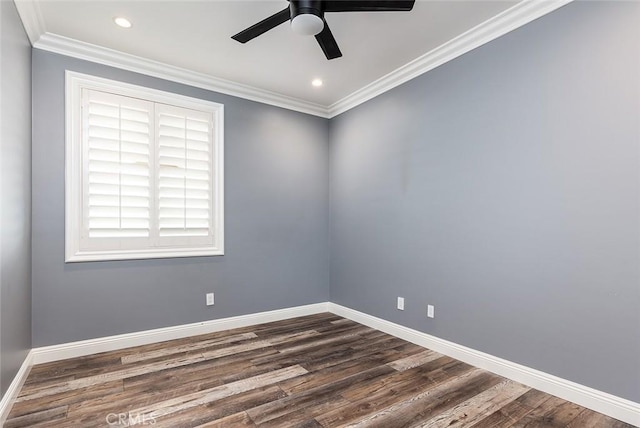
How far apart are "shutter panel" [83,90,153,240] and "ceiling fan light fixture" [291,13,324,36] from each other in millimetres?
1964

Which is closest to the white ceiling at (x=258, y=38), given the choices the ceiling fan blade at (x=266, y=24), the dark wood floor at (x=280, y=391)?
the ceiling fan blade at (x=266, y=24)

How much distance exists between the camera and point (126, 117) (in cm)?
306

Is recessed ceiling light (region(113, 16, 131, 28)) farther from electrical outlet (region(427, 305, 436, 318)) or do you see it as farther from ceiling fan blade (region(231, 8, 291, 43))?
electrical outlet (region(427, 305, 436, 318))

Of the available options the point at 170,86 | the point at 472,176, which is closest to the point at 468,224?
the point at 472,176

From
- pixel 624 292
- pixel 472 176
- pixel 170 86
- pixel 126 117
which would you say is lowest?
pixel 624 292

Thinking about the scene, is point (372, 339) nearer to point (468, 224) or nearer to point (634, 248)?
point (468, 224)

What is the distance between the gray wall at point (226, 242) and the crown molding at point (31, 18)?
0.18 meters

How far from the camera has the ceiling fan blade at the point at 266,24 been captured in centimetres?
202

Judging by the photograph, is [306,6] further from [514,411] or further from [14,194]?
[514,411]

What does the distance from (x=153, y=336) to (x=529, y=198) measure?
11.5 feet

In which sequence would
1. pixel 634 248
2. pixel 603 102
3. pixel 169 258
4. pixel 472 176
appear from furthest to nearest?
pixel 169 258, pixel 472 176, pixel 603 102, pixel 634 248

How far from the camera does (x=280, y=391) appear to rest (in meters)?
2.28

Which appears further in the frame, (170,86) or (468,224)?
(170,86)

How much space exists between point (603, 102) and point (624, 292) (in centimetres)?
116
